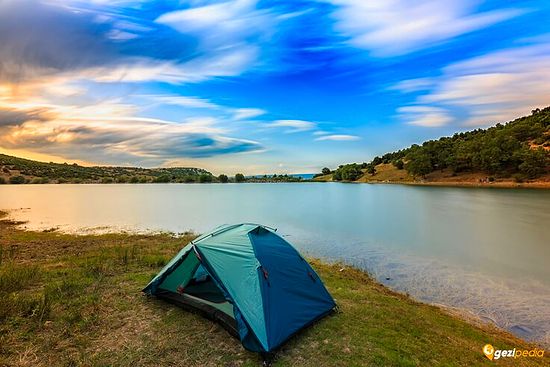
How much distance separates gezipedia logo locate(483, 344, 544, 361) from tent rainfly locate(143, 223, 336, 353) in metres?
3.50

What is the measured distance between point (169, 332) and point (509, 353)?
7.77m

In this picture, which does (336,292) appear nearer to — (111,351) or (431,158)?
(111,351)

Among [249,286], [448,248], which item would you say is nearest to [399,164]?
[448,248]

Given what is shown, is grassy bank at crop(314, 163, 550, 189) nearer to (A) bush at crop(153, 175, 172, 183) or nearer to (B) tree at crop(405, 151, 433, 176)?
(B) tree at crop(405, 151, 433, 176)

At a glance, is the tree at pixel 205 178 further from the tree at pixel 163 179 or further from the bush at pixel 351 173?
the bush at pixel 351 173

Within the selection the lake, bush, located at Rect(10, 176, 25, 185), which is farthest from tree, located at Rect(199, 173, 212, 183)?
the lake

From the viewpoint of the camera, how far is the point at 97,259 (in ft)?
40.0

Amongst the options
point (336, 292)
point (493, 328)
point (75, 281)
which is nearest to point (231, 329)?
point (336, 292)

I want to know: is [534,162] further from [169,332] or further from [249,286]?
[169,332]

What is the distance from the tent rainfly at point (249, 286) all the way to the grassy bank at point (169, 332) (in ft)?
1.01

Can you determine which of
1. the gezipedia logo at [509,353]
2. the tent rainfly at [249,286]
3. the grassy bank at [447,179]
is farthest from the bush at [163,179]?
the gezipedia logo at [509,353]

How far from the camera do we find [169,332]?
6551mm

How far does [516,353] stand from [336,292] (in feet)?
15.1

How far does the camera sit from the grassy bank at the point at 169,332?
18.4ft
